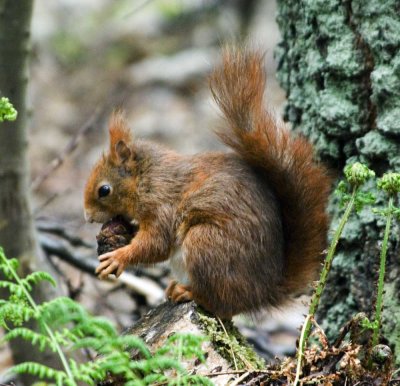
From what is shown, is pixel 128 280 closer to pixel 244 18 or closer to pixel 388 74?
pixel 388 74

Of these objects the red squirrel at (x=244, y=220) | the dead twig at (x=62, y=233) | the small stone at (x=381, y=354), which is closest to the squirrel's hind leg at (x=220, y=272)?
the red squirrel at (x=244, y=220)

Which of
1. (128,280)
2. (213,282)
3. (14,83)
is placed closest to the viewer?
(213,282)

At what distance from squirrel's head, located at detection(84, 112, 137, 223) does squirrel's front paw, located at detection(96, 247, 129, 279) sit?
306 mm

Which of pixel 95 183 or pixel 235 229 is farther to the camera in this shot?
pixel 95 183

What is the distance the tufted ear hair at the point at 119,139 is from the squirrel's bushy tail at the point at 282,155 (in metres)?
0.53

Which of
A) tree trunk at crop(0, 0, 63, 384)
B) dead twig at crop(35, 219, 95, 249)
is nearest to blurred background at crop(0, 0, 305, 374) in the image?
dead twig at crop(35, 219, 95, 249)

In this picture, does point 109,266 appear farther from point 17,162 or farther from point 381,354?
point 381,354

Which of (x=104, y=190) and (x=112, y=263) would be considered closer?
(x=112, y=263)

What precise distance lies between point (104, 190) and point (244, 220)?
65 cm

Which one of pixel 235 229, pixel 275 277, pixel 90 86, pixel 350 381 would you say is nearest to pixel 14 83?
pixel 235 229

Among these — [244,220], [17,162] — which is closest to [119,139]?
[17,162]

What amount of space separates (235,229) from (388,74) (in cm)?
65

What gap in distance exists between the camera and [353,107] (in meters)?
2.35

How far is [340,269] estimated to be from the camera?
2.42 m
